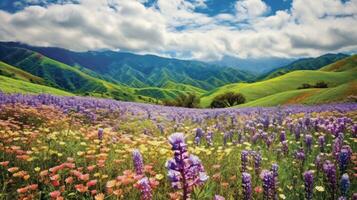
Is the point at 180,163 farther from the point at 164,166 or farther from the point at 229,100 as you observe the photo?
the point at 229,100

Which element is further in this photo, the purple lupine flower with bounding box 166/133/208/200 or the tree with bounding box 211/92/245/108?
the tree with bounding box 211/92/245/108

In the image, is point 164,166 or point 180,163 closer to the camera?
point 180,163

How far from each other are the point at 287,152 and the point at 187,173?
5.79 m

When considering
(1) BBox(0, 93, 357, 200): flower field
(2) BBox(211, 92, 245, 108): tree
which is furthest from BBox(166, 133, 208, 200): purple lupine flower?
(2) BBox(211, 92, 245, 108): tree

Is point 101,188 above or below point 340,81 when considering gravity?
below

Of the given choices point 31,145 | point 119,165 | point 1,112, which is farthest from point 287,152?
point 1,112

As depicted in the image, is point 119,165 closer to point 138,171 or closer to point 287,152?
point 138,171

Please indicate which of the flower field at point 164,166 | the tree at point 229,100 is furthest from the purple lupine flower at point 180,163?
the tree at point 229,100

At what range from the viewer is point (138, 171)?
438 centimetres

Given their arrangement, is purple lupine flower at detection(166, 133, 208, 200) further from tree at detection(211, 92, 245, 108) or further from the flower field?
tree at detection(211, 92, 245, 108)

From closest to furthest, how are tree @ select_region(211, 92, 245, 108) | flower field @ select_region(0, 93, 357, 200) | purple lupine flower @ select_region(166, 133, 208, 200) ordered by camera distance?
purple lupine flower @ select_region(166, 133, 208, 200)
flower field @ select_region(0, 93, 357, 200)
tree @ select_region(211, 92, 245, 108)

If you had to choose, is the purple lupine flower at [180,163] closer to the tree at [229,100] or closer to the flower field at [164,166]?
the flower field at [164,166]

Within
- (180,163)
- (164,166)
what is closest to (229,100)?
(164,166)

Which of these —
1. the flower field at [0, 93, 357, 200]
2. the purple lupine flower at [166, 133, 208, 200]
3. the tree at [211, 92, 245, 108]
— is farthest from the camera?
the tree at [211, 92, 245, 108]
